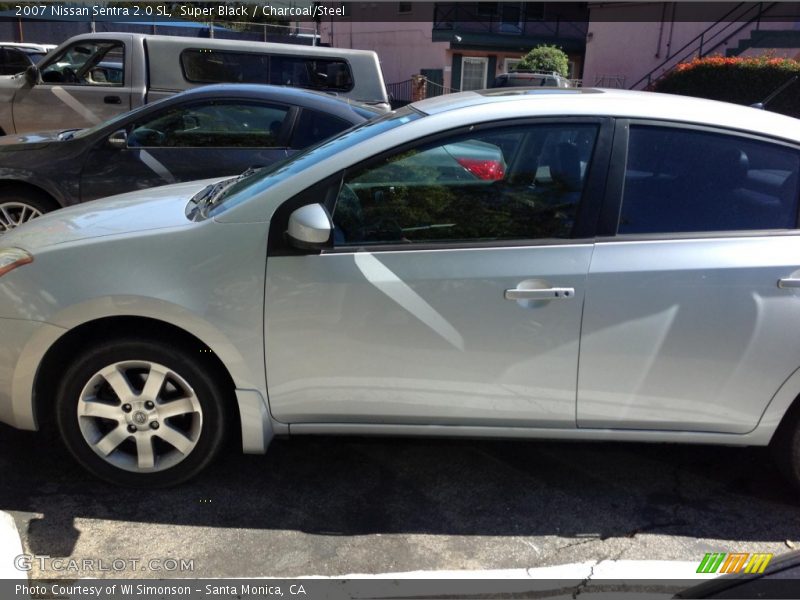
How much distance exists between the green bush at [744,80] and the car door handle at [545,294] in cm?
1341

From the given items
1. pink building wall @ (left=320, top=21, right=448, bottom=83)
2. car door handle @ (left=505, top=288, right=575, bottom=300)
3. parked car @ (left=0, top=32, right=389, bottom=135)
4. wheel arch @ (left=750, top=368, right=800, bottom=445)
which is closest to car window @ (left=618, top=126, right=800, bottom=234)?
car door handle @ (left=505, top=288, right=575, bottom=300)

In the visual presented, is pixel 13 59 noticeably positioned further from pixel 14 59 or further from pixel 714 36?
pixel 714 36

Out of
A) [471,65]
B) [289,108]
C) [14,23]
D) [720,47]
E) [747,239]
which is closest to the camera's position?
[747,239]

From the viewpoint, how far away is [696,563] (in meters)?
2.91

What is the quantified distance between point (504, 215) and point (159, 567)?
6.33ft

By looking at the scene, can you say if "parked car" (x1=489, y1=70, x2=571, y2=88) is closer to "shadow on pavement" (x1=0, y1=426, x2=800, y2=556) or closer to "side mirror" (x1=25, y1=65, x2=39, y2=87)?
"side mirror" (x1=25, y1=65, x2=39, y2=87)

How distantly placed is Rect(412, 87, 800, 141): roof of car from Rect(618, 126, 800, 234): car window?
60mm

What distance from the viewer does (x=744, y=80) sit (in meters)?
15.4

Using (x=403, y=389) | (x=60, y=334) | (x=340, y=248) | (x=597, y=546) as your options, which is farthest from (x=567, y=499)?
(x=60, y=334)

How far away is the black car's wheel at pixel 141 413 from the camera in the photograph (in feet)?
9.89

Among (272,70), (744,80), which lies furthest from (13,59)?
(744,80)

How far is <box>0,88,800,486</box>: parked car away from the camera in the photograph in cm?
291

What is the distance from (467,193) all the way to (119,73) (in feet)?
24.8

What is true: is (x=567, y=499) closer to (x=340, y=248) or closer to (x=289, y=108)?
(x=340, y=248)
